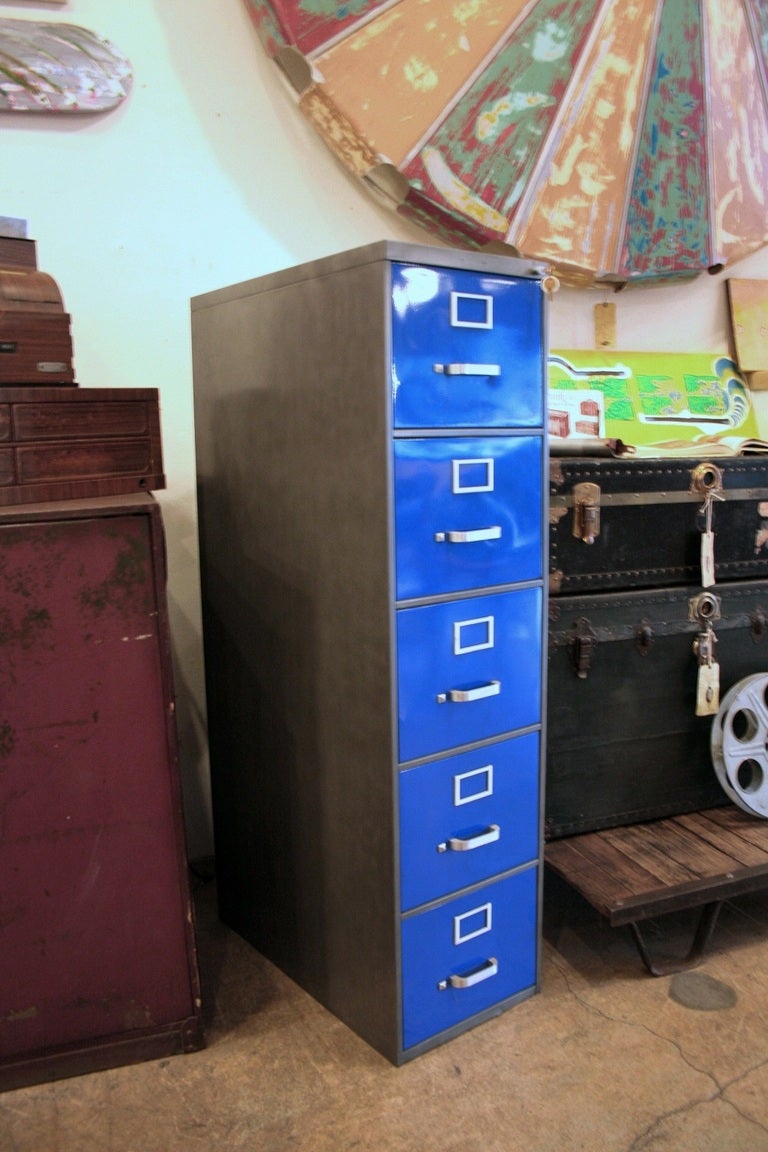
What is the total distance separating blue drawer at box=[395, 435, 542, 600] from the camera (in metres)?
1.38

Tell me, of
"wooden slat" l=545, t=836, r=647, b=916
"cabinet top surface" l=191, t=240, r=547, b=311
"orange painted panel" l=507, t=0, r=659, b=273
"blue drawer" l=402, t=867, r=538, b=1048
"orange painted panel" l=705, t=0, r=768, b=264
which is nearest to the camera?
"cabinet top surface" l=191, t=240, r=547, b=311

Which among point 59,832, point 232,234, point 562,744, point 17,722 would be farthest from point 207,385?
point 562,744

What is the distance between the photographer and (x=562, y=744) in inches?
72.9

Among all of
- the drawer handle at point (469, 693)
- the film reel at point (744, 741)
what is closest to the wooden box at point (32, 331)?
the drawer handle at point (469, 693)

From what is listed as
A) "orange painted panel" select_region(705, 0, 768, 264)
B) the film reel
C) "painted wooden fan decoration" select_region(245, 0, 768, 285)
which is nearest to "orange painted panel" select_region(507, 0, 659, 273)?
"painted wooden fan decoration" select_region(245, 0, 768, 285)

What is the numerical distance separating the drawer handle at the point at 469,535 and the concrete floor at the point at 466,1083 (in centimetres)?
90

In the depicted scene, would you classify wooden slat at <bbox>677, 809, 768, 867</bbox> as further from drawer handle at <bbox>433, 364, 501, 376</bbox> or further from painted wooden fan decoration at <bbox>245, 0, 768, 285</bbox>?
painted wooden fan decoration at <bbox>245, 0, 768, 285</bbox>

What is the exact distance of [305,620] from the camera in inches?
61.6

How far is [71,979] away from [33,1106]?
20 cm

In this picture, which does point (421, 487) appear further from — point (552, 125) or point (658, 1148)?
point (552, 125)

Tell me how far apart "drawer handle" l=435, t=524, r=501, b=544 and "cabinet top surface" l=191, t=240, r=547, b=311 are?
1.38ft

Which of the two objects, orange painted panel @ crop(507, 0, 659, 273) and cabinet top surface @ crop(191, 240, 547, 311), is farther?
orange painted panel @ crop(507, 0, 659, 273)

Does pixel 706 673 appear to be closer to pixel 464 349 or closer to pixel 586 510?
pixel 586 510

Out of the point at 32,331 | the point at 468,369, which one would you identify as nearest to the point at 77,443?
the point at 32,331
